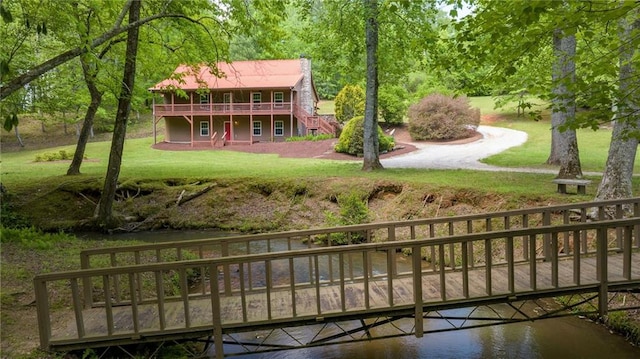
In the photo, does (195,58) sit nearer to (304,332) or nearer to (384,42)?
(384,42)

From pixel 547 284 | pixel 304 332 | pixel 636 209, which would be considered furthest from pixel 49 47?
pixel 636 209

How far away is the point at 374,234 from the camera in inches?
528

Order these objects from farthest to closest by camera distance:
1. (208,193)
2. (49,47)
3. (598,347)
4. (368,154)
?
(368,154) → (208,193) → (49,47) → (598,347)

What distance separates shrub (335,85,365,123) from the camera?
117ft

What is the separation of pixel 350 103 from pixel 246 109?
8599mm

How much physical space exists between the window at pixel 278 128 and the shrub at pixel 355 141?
11706mm

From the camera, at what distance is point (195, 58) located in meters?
15.5

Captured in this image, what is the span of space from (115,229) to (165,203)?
239 centimetres

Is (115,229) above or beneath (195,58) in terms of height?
beneath

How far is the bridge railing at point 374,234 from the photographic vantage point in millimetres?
6602

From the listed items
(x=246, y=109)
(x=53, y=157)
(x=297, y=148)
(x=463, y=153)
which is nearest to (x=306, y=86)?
(x=246, y=109)

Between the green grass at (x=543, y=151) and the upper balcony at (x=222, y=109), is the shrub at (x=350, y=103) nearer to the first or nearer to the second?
the upper balcony at (x=222, y=109)

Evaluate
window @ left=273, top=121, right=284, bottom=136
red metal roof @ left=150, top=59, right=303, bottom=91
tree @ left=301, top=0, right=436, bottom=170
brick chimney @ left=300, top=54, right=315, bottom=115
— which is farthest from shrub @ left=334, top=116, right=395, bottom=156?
brick chimney @ left=300, top=54, right=315, bottom=115

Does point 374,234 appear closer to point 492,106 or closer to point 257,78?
point 257,78
